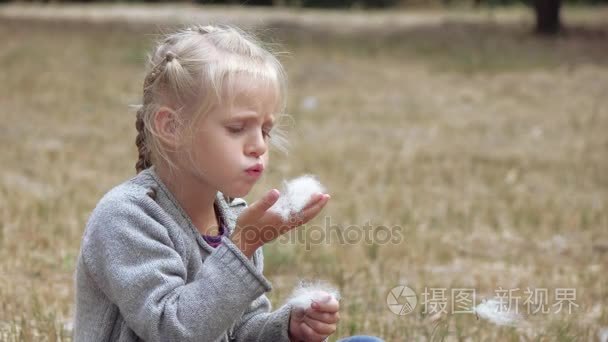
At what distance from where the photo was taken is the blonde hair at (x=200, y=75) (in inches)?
92.8

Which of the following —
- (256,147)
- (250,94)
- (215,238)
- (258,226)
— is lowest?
(215,238)

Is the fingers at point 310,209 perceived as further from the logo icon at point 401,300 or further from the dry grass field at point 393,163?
the logo icon at point 401,300

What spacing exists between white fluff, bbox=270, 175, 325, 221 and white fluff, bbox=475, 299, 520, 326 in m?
1.52

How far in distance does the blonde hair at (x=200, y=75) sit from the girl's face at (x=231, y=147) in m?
0.03

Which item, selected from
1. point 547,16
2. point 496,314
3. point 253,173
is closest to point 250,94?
point 253,173

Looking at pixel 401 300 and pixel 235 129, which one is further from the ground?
pixel 235 129

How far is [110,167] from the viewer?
23.9 feet

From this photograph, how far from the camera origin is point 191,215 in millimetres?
2494

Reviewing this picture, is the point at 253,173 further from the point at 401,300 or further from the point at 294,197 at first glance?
the point at 401,300

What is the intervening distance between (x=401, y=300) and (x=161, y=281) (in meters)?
2.05

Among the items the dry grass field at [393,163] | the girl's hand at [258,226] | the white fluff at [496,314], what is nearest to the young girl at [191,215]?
the girl's hand at [258,226]

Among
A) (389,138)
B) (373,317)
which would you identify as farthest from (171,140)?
(389,138)

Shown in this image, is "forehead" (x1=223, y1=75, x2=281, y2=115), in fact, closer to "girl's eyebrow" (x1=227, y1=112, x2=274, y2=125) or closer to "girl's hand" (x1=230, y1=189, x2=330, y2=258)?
"girl's eyebrow" (x1=227, y1=112, x2=274, y2=125)

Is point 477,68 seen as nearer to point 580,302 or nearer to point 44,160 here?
point 44,160
